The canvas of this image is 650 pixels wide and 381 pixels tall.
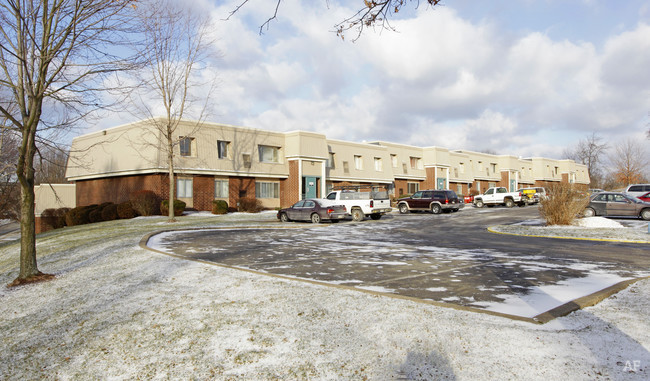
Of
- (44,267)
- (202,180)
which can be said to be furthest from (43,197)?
(44,267)

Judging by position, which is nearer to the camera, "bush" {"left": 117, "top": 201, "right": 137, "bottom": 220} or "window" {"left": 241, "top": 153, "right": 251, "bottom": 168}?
"bush" {"left": 117, "top": 201, "right": 137, "bottom": 220}

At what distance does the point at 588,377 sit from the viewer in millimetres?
4297

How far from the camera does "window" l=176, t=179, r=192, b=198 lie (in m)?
31.6

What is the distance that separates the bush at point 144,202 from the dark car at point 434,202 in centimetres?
1788

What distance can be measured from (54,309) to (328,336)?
17.5 feet

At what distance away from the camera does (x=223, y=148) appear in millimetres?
34156

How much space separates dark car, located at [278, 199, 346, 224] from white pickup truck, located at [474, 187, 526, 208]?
19.3m

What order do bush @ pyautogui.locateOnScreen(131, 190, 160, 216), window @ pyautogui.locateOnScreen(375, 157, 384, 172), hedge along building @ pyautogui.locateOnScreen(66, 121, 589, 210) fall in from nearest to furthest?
bush @ pyautogui.locateOnScreen(131, 190, 160, 216)
hedge along building @ pyautogui.locateOnScreen(66, 121, 589, 210)
window @ pyautogui.locateOnScreen(375, 157, 384, 172)

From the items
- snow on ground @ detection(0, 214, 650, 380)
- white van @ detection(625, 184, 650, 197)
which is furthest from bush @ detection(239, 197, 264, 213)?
white van @ detection(625, 184, 650, 197)

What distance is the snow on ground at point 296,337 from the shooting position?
15.4 feet

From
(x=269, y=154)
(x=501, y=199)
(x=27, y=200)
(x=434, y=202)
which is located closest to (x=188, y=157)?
(x=269, y=154)

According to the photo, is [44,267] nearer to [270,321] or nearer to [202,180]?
[270,321]

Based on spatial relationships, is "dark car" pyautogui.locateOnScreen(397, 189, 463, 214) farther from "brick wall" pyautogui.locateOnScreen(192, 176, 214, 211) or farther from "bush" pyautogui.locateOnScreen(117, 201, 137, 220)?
"bush" pyautogui.locateOnScreen(117, 201, 137, 220)

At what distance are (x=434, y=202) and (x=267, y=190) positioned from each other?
533 inches
